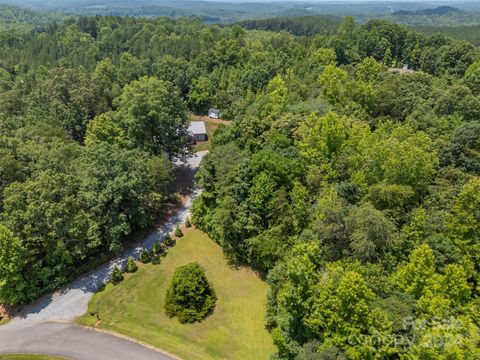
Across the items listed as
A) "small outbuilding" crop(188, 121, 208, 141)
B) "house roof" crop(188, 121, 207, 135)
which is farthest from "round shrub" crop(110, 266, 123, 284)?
"house roof" crop(188, 121, 207, 135)

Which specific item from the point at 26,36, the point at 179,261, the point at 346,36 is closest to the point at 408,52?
the point at 346,36

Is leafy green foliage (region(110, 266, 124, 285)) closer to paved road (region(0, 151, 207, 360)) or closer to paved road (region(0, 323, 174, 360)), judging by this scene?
paved road (region(0, 151, 207, 360))

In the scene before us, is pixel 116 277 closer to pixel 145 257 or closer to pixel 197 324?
pixel 145 257

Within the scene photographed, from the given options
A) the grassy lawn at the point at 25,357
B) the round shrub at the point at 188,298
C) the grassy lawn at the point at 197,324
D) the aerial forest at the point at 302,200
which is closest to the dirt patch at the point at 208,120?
the aerial forest at the point at 302,200

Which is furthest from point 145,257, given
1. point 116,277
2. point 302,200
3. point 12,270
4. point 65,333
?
point 302,200

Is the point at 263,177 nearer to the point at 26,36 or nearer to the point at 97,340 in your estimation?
the point at 97,340

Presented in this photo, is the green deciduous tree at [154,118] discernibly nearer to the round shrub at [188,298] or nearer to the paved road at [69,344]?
the round shrub at [188,298]

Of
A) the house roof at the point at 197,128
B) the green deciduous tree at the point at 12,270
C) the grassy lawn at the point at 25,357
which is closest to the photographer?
the grassy lawn at the point at 25,357
